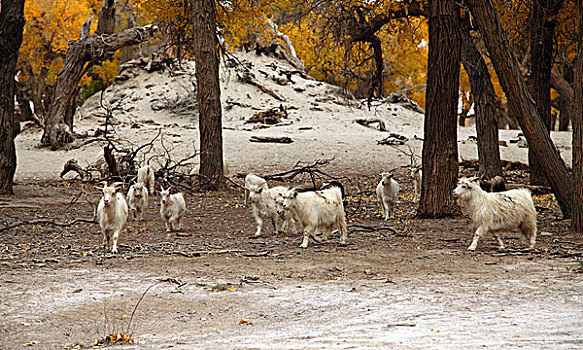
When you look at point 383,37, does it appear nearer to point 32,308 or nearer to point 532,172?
point 532,172

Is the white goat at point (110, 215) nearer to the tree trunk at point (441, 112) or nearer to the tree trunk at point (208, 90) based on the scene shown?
the tree trunk at point (441, 112)

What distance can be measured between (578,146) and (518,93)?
1.38 m

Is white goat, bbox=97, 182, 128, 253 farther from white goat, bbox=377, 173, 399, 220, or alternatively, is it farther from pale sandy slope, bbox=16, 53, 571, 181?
pale sandy slope, bbox=16, 53, 571, 181

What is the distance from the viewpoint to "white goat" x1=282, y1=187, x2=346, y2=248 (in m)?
9.95

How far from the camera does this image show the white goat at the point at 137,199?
1262 centimetres

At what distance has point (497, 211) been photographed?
940 cm

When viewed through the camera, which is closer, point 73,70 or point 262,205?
point 262,205

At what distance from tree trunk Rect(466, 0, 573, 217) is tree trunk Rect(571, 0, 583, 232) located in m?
0.47

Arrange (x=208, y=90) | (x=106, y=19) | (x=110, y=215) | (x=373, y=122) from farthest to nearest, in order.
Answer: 1. (x=373, y=122)
2. (x=106, y=19)
3. (x=208, y=90)
4. (x=110, y=215)

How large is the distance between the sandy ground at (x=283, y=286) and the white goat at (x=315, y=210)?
0.34m

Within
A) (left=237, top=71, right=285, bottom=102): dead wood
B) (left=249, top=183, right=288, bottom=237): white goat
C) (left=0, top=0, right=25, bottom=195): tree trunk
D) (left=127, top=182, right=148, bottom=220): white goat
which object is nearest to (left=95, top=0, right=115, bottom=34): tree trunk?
(left=237, top=71, right=285, bottom=102): dead wood

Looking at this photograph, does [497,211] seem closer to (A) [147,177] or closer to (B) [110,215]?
(B) [110,215]

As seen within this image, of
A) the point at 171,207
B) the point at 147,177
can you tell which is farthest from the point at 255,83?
the point at 171,207

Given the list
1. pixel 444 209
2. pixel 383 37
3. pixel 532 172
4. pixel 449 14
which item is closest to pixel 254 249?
pixel 444 209
